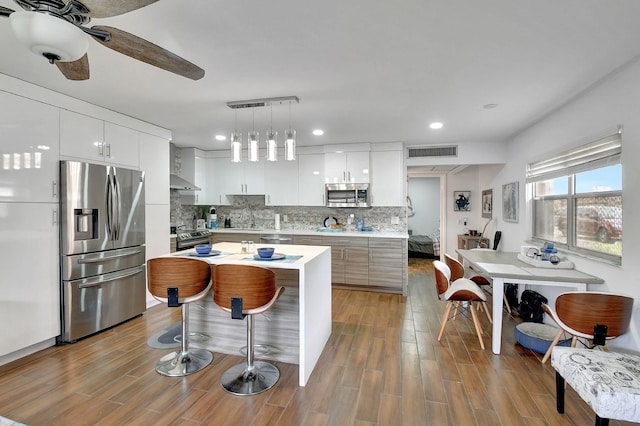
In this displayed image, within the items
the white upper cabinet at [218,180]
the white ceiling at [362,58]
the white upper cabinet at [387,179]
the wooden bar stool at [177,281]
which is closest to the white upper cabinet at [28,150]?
the white ceiling at [362,58]

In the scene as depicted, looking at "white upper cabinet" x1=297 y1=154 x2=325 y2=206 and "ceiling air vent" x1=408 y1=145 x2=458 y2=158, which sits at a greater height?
"ceiling air vent" x1=408 y1=145 x2=458 y2=158

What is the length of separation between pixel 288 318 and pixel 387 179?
3236 mm

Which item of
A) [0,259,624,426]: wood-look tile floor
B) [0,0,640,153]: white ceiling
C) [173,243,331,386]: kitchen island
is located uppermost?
[0,0,640,153]: white ceiling

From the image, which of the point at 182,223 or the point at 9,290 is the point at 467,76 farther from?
the point at 182,223

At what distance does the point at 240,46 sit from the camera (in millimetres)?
2082

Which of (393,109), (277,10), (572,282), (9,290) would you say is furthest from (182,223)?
(572,282)

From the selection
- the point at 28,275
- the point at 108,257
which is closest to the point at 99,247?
the point at 108,257

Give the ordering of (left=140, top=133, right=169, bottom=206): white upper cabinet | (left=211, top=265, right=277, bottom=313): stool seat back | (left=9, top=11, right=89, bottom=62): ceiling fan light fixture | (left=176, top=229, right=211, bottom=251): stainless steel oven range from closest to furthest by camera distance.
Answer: (left=9, top=11, right=89, bottom=62): ceiling fan light fixture
(left=211, top=265, right=277, bottom=313): stool seat back
(left=140, top=133, right=169, bottom=206): white upper cabinet
(left=176, top=229, right=211, bottom=251): stainless steel oven range

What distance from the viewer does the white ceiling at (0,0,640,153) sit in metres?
1.71

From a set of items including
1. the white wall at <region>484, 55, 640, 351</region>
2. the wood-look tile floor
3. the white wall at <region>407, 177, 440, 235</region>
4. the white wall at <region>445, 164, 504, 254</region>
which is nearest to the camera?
the wood-look tile floor

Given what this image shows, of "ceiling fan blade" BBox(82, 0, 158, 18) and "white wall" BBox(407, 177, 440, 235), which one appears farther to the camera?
"white wall" BBox(407, 177, 440, 235)

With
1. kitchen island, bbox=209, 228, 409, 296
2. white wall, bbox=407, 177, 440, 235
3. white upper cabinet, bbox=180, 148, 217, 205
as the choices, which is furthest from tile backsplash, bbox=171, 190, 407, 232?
white wall, bbox=407, 177, 440, 235

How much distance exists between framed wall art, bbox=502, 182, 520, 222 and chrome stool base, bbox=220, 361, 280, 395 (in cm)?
406

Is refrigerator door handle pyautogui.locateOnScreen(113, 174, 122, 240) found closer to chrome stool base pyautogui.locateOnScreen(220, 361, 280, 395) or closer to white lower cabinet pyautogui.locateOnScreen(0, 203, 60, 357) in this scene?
white lower cabinet pyautogui.locateOnScreen(0, 203, 60, 357)
